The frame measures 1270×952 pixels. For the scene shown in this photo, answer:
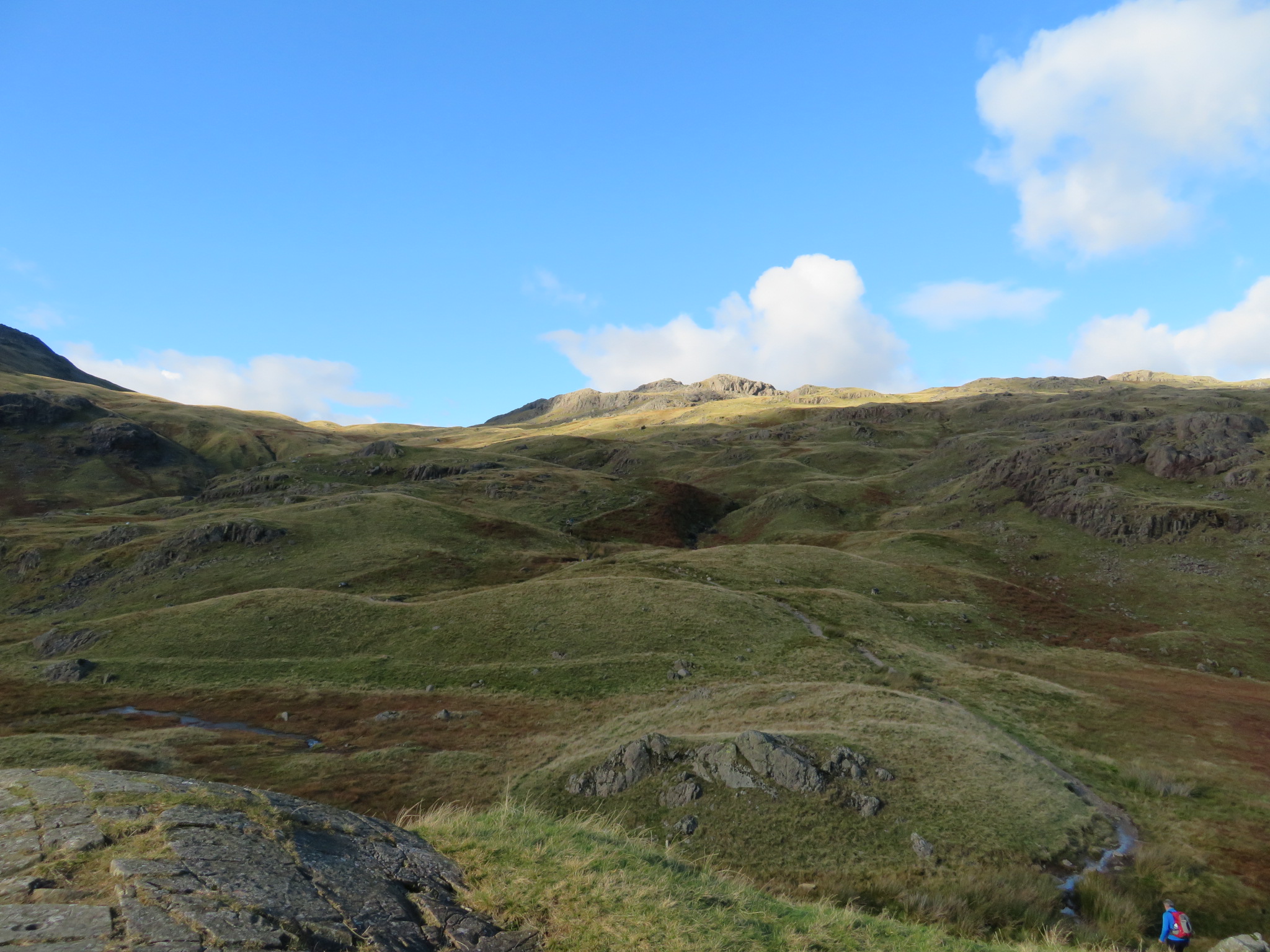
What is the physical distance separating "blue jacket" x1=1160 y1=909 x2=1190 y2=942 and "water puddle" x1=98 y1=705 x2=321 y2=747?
1635 inches

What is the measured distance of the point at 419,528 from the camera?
97.4 metres

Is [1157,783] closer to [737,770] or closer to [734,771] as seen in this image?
[737,770]

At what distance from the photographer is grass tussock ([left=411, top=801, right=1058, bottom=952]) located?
9.92 m

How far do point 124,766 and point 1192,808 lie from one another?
2090 inches

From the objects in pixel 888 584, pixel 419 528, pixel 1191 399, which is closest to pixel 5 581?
pixel 419 528

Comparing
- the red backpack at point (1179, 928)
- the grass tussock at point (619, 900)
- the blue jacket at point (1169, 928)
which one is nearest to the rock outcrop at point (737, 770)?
the blue jacket at point (1169, 928)

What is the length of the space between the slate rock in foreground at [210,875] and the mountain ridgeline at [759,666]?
30.4 inches

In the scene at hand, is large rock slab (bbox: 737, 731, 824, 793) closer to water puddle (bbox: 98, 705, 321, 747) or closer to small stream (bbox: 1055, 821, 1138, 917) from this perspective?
small stream (bbox: 1055, 821, 1138, 917)

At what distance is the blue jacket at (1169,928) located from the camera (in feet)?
60.6

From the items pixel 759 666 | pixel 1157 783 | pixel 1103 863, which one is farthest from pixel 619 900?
pixel 759 666

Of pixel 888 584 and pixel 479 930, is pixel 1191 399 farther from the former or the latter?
pixel 479 930

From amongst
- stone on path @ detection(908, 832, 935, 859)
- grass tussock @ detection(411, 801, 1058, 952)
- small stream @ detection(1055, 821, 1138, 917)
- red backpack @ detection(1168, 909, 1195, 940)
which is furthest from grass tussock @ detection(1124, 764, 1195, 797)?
grass tussock @ detection(411, 801, 1058, 952)

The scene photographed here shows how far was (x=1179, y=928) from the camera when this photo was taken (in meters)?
18.5

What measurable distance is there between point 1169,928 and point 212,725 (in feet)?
172
